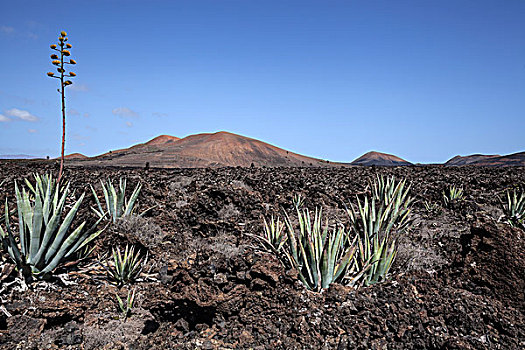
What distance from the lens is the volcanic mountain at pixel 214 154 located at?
75.3 feet

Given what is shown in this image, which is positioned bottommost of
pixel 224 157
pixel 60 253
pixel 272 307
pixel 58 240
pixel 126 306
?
pixel 126 306

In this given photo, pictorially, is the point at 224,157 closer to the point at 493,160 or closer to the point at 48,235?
the point at 493,160

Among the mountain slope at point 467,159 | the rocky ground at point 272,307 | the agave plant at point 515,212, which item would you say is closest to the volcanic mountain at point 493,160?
the mountain slope at point 467,159

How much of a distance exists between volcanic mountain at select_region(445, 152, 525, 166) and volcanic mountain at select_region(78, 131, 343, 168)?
1027 cm

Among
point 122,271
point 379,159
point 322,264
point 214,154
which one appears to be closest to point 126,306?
point 122,271

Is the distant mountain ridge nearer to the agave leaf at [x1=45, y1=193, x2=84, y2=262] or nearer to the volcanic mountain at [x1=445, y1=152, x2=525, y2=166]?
the volcanic mountain at [x1=445, y1=152, x2=525, y2=166]

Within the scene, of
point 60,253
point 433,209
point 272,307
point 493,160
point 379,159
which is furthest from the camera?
point 379,159

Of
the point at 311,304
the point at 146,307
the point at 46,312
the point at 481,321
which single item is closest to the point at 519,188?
the point at 481,321

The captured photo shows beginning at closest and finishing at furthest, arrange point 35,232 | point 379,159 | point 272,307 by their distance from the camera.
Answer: point 272,307 → point 35,232 → point 379,159

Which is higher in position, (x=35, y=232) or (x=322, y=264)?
(x=35, y=232)

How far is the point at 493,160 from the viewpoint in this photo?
2317cm

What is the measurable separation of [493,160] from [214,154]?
21.0 metres

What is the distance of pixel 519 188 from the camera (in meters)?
7.06

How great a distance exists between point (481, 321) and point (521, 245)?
109cm
